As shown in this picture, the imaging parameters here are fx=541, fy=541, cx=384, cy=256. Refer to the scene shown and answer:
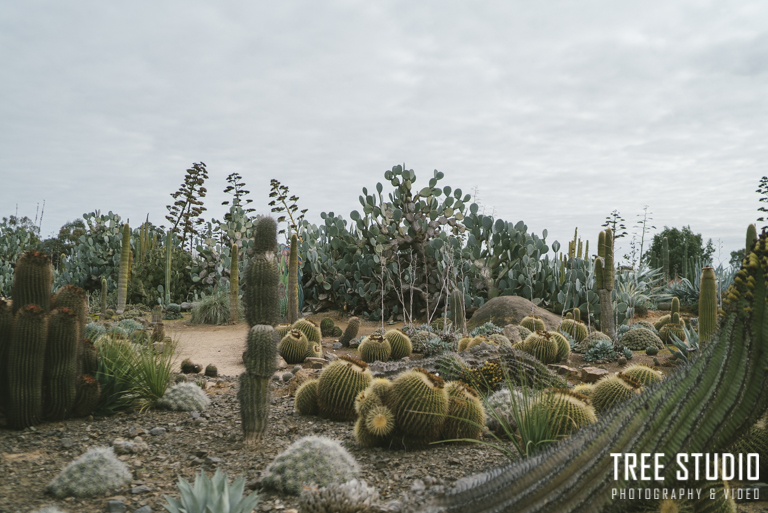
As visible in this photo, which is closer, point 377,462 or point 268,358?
point 377,462

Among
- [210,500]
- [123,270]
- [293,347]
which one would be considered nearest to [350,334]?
[293,347]

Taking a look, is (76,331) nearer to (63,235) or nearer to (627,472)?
(627,472)

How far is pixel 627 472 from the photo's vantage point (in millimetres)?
2156

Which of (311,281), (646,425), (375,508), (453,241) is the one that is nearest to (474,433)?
(375,508)

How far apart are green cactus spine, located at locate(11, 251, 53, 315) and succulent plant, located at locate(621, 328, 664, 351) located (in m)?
7.45

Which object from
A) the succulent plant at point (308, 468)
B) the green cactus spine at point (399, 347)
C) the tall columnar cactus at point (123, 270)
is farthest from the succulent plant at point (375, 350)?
the tall columnar cactus at point (123, 270)

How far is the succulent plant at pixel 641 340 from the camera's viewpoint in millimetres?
8086

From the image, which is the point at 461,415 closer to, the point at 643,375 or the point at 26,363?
the point at 643,375

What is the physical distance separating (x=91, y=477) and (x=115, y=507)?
0.36m

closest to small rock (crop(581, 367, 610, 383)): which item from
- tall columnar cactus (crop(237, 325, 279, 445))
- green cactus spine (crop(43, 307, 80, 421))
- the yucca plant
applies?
tall columnar cactus (crop(237, 325, 279, 445))

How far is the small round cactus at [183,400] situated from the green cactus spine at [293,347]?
8.49 ft

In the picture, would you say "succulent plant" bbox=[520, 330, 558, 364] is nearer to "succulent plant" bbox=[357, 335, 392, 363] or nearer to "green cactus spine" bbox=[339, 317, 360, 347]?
"succulent plant" bbox=[357, 335, 392, 363]

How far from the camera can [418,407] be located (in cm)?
356

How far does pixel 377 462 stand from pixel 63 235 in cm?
2923
